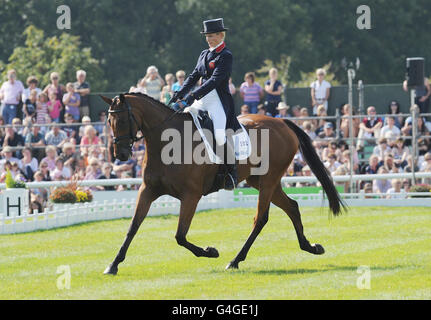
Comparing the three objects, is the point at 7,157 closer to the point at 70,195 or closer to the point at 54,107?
the point at 54,107

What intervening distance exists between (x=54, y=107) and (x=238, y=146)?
1233 cm

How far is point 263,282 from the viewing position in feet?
36.6

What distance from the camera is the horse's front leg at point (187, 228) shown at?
12.0 metres

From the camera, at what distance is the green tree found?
38.8 m

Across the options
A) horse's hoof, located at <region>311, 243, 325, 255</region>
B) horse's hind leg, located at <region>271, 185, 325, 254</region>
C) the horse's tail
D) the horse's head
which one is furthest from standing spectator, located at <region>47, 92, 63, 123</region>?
the horse's head

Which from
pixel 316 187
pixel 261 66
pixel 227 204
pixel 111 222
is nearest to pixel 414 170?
pixel 316 187

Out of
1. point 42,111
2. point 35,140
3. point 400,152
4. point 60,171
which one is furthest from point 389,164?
point 42,111

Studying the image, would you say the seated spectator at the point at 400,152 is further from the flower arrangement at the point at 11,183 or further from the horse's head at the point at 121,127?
the horse's head at the point at 121,127

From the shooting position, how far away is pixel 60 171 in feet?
71.8

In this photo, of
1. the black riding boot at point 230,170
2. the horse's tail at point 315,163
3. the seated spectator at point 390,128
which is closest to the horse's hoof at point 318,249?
the horse's tail at point 315,163

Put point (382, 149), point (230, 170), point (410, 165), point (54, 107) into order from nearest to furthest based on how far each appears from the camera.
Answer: point (230, 170) → point (410, 165) → point (382, 149) → point (54, 107)

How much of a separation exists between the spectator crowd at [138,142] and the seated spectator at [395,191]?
20 mm
